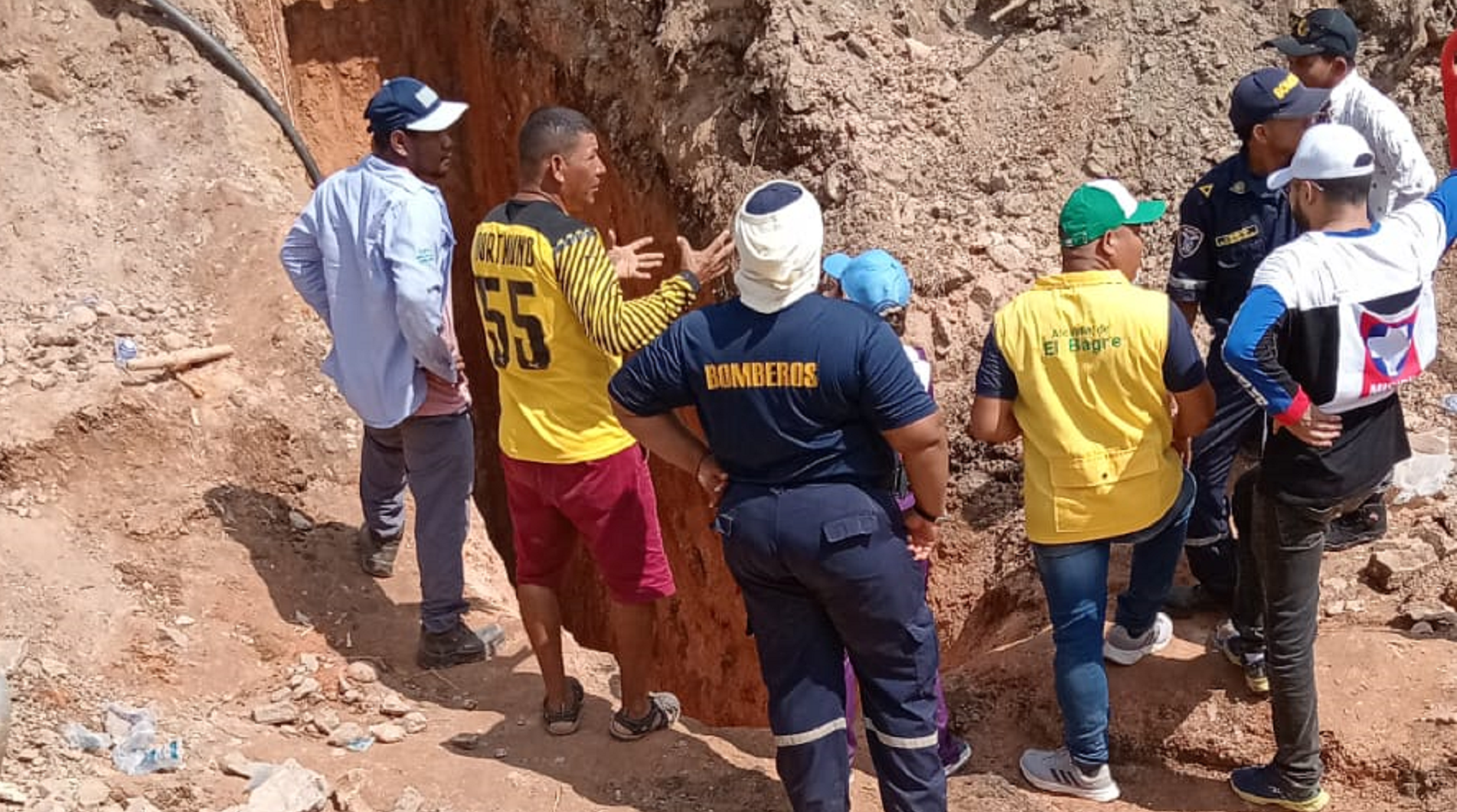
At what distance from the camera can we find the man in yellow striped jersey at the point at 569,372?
4629 mm

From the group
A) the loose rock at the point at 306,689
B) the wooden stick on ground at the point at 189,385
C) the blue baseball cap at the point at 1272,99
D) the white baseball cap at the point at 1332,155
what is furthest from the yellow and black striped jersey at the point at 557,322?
the wooden stick on ground at the point at 189,385

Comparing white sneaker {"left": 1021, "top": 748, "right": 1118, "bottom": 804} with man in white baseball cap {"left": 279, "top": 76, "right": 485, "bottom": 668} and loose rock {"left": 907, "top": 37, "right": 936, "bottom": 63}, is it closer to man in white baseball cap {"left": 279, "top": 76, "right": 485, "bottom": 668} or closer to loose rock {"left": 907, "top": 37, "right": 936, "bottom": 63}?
man in white baseball cap {"left": 279, "top": 76, "right": 485, "bottom": 668}

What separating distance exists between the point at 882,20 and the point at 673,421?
465cm

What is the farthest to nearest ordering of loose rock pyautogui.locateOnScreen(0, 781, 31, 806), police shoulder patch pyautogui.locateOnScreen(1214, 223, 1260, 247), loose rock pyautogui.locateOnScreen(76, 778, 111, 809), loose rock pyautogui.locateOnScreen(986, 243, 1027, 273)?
loose rock pyautogui.locateOnScreen(986, 243, 1027, 273), police shoulder patch pyautogui.locateOnScreen(1214, 223, 1260, 247), loose rock pyautogui.locateOnScreen(76, 778, 111, 809), loose rock pyautogui.locateOnScreen(0, 781, 31, 806)

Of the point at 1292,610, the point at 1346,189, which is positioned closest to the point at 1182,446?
the point at 1292,610

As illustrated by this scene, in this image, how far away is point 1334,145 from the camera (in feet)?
12.8

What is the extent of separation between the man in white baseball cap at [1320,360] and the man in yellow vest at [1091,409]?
10.1 inches

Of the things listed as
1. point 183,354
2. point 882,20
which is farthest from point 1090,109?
point 183,354

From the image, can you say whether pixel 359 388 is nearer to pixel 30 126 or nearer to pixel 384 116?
pixel 384 116

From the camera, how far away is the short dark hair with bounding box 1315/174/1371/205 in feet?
13.0

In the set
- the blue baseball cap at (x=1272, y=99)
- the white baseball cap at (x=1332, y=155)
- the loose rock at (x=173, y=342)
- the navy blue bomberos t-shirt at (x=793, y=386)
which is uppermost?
the blue baseball cap at (x=1272, y=99)

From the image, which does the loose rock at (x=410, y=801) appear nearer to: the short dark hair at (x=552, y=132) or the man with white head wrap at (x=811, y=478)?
the man with white head wrap at (x=811, y=478)

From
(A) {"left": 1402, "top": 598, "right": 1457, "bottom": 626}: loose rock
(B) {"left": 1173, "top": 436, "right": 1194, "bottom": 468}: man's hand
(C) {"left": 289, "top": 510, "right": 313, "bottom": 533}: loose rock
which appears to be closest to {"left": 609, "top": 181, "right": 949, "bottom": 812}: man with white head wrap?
(B) {"left": 1173, "top": 436, "right": 1194, "bottom": 468}: man's hand

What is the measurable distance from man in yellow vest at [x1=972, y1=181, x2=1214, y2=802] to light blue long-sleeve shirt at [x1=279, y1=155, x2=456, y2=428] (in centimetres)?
219
